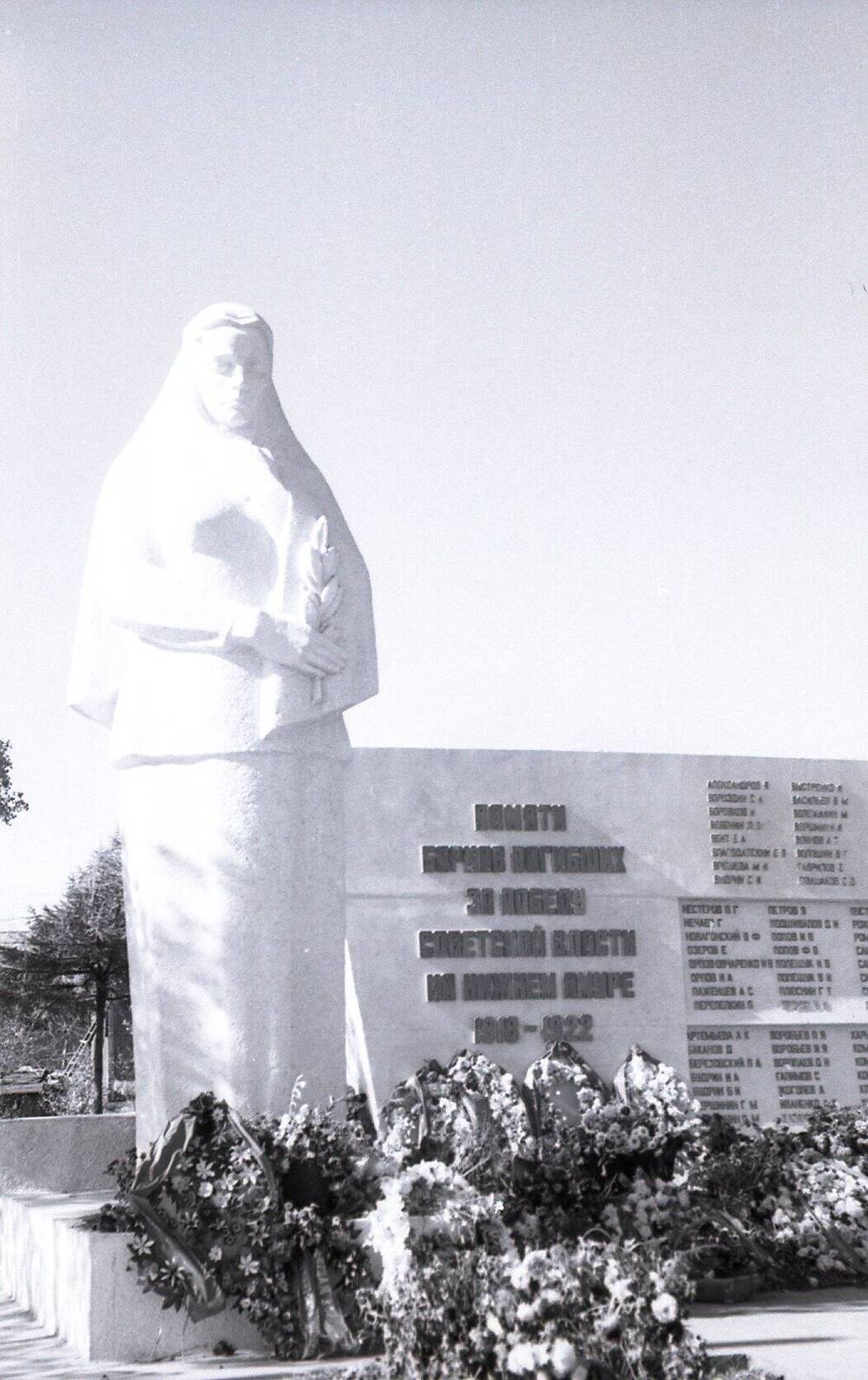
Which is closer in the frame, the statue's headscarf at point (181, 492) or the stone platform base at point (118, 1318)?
the stone platform base at point (118, 1318)

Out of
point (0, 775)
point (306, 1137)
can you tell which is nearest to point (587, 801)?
point (306, 1137)

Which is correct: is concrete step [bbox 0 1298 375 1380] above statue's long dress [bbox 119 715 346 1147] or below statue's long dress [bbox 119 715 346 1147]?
below

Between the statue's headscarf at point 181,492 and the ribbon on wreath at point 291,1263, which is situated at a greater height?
the statue's headscarf at point 181,492

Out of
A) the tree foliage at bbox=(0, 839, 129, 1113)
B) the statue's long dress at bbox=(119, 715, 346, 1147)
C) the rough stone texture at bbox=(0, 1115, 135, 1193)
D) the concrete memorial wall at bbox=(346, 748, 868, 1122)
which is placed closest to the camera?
the statue's long dress at bbox=(119, 715, 346, 1147)

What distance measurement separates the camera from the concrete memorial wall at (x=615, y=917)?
440 inches

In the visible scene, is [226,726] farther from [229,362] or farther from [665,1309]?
[665,1309]

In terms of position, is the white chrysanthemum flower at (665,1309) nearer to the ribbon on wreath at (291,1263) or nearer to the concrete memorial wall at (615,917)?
the ribbon on wreath at (291,1263)

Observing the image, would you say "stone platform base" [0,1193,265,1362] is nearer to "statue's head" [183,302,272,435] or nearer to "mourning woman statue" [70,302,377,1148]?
"mourning woman statue" [70,302,377,1148]

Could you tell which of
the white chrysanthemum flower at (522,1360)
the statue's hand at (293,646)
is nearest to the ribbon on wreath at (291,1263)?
the white chrysanthemum flower at (522,1360)

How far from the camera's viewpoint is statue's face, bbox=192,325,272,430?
7340 mm

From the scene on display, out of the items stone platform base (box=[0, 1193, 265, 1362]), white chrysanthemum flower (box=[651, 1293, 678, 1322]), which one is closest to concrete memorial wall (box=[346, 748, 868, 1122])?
stone platform base (box=[0, 1193, 265, 1362])

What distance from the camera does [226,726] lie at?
6875 mm

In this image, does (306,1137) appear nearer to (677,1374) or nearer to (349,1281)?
(349,1281)

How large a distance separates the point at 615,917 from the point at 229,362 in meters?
6.31
